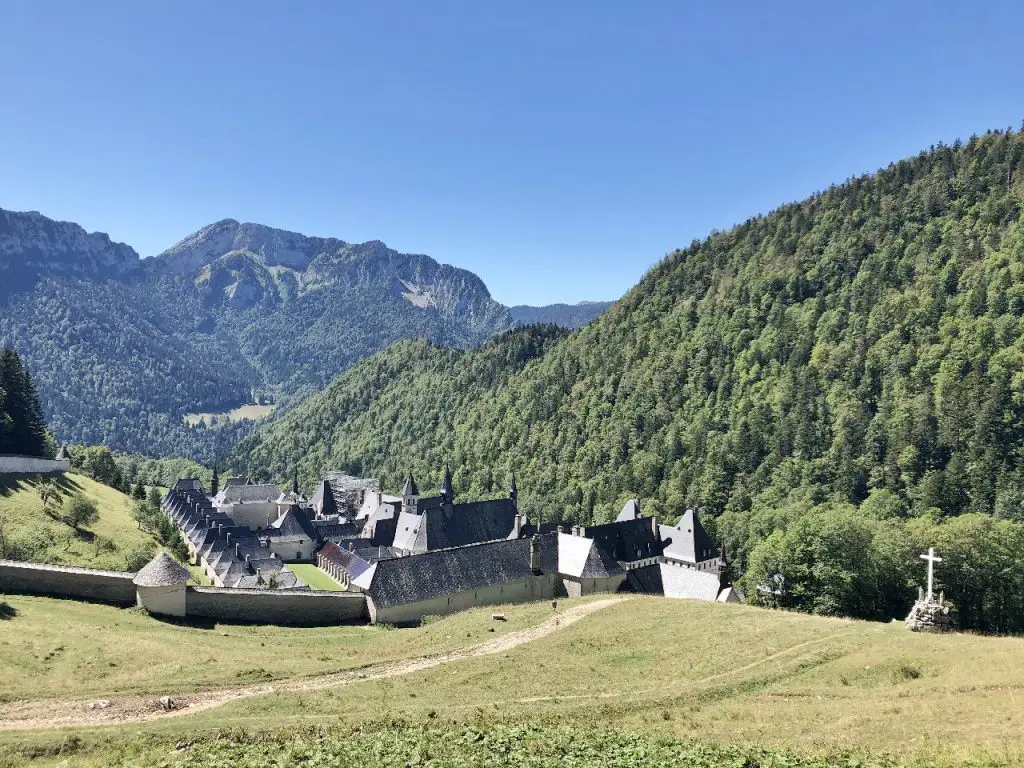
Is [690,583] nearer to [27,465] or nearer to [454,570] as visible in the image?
[454,570]

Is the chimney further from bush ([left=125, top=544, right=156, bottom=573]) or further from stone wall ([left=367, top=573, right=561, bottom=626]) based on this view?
bush ([left=125, top=544, right=156, bottom=573])

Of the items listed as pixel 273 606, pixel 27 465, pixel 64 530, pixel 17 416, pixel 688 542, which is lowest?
pixel 273 606

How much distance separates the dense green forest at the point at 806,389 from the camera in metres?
90.1

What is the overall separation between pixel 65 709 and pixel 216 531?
2382 inches

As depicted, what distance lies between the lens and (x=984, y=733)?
54.6ft

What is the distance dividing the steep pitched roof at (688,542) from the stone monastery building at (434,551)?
127 mm

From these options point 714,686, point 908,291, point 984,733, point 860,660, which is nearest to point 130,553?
point 714,686

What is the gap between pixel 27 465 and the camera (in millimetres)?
69312

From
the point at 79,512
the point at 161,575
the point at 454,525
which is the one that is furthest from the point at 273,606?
the point at 454,525

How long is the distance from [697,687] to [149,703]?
2078 centimetres

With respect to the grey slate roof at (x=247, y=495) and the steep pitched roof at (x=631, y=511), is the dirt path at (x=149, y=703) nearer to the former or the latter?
the steep pitched roof at (x=631, y=511)

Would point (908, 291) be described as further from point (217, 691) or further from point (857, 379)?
point (217, 691)

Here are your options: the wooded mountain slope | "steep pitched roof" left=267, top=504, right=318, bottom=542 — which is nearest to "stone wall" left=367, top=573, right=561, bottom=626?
"steep pitched roof" left=267, top=504, right=318, bottom=542

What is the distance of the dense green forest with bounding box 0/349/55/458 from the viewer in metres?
72.6
